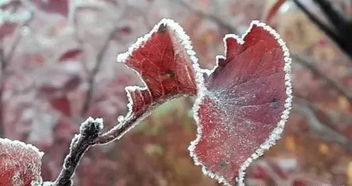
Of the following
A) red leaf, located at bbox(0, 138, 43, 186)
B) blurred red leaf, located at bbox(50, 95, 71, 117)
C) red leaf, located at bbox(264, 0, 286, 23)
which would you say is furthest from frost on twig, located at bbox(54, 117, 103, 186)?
blurred red leaf, located at bbox(50, 95, 71, 117)

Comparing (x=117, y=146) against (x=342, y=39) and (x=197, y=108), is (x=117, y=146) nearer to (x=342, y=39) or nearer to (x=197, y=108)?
(x=342, y=39)

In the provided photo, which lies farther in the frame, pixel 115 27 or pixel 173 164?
pixel 173 164

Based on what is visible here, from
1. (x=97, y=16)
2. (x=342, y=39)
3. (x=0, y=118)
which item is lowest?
(x=342, y=39)

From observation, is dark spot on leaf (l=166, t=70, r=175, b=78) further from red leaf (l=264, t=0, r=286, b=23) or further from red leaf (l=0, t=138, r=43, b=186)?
red leaf (l=264, t=0, r=286, b=23)

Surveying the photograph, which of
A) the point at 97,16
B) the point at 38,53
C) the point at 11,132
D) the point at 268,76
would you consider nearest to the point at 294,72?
the point at 97,16

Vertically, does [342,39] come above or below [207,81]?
above

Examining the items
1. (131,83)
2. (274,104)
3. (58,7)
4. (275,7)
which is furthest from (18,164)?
(131,83)
